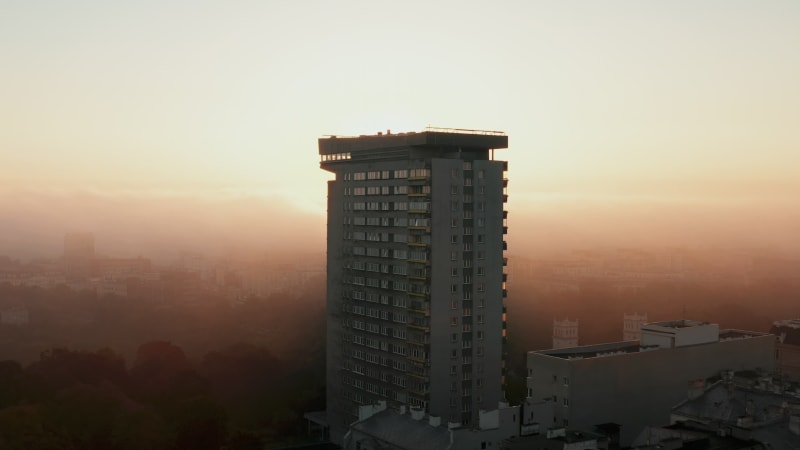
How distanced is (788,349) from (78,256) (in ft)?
434

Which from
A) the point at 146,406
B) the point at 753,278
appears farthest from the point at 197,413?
the point at 753,278

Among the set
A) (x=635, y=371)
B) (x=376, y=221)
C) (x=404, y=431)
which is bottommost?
(x=404, y=431)

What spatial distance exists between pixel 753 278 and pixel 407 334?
136506 mm

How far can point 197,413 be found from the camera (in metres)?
53.0

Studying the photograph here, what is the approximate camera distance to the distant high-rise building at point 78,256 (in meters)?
149

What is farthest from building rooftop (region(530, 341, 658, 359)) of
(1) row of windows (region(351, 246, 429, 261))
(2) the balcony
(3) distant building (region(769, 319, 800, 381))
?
(3) distant building (region(769, 319, 800, 381))

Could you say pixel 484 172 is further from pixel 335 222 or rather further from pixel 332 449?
pixel 332 449

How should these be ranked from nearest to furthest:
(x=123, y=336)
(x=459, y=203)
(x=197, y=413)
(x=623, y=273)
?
(x=459, y=203), (x=197, y=413), (x=123, y=336), (x=623, y=273)

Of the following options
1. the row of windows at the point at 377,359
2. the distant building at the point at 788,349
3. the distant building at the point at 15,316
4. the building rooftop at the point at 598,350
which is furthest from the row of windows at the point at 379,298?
the distant building at the point at 15,316

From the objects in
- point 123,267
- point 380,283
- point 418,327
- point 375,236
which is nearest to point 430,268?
point 418,327

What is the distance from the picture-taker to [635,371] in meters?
48.4

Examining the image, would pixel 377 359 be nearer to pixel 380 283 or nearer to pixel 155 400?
pixel 380 283

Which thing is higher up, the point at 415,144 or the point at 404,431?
the point at 415,144

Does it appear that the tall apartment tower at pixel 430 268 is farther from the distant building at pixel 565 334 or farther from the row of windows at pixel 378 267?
the distant building at pixel 565 334
